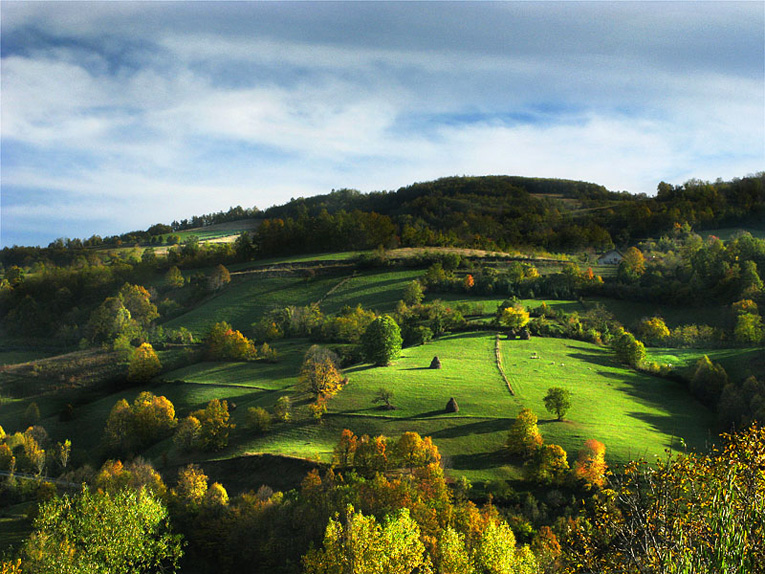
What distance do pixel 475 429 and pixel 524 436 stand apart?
6.04 m

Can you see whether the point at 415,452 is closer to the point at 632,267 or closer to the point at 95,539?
the point at 95,539

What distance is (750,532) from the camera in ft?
46.7

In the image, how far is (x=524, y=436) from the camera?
5184 centimetres

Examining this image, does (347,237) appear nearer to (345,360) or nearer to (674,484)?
(345,360)

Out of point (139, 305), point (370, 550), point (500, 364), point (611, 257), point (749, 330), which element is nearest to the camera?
point (370, 550)

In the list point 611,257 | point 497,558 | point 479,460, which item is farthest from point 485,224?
point 497,558

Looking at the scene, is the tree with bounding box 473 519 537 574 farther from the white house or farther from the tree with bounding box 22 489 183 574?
the white house

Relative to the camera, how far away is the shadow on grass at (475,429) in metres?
55.7

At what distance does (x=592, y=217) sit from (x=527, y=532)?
155019mm

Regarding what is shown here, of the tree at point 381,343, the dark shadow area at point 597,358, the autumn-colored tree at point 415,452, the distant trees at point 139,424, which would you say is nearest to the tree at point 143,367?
the distant trees at point 139,424

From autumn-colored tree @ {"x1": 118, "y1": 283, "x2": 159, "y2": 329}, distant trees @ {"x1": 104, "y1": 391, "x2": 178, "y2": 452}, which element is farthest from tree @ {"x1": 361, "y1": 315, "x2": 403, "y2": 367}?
autumn-colored tree @ {"x1": 118, "y1": 283, "x2": 159, "y2": 329}

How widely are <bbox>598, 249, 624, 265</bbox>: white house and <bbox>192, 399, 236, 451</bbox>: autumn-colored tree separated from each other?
107881 mm

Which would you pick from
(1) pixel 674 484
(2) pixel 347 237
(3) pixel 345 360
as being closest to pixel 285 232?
(2) pixel 347 237

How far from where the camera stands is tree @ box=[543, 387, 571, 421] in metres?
57.5
